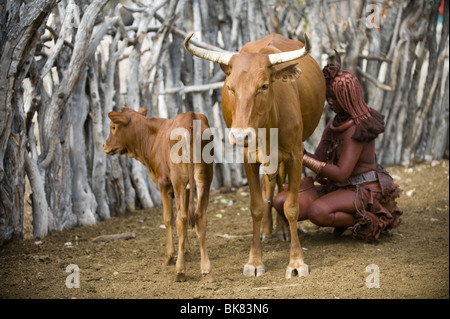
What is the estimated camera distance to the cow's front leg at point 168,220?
4.48 meters

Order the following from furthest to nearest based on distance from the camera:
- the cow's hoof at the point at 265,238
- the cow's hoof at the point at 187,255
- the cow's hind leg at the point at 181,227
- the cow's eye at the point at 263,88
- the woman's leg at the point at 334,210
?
the cow's hoof at the point at 265,238 → the woman's leg at the point at 334,210 → the cow's hoof at the point at 187,255 → the cow's hind leg at the point at 181,227 → the cow's eye at the point at 263,88

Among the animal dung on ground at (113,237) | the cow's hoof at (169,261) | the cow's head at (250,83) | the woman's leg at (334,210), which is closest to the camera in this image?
the cow's head at (250,83)

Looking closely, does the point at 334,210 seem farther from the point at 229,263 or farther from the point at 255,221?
the point at 229,263

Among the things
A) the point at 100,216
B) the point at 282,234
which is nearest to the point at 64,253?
the point at 100,216

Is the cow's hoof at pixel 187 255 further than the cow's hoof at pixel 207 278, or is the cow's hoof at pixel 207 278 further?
the cow's hoof at pixel 187 255

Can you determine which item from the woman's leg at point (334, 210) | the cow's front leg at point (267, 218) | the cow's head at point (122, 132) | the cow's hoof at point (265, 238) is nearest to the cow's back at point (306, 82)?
the woman's leg at point (334, 210)

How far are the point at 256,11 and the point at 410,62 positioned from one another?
254 centimetres

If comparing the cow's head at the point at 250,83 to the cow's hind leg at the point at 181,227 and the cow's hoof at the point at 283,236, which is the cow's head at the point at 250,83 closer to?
the cow's hind leg at the point at 181,227

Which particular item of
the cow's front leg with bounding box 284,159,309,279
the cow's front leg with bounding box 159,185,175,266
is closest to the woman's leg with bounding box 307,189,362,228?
the cow's front leg with bounding box 284,159,309,279

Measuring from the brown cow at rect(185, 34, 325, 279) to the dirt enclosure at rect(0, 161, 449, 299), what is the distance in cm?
37

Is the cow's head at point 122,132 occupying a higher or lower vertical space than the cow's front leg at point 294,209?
higher

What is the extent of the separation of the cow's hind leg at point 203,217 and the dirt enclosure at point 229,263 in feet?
0.38

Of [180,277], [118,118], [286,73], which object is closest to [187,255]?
[180,277]
